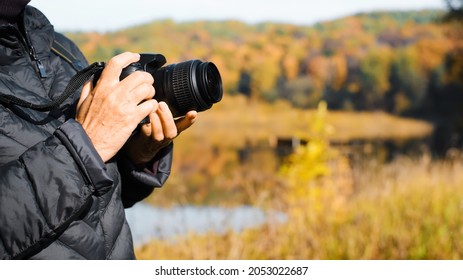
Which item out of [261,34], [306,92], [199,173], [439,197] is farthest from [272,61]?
[439,197]

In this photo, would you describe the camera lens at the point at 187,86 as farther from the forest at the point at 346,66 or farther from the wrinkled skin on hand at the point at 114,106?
the forest at the point at 346,66

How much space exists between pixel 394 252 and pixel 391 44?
Result: 52.0 meters

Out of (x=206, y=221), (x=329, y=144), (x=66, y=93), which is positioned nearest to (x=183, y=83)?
(x=66, y=93)

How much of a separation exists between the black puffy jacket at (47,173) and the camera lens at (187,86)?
19cm

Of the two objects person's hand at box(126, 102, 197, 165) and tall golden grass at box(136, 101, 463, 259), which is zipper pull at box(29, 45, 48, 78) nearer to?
person's hand at box(126, 102, 197, 165)

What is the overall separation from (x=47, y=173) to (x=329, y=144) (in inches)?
200

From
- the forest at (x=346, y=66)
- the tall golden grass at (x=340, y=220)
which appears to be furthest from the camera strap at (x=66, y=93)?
the forest at (x=346, y=66)

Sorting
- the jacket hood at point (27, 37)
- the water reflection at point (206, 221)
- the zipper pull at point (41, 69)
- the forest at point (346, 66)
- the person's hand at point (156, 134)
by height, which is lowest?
the forest at point (346, 66)

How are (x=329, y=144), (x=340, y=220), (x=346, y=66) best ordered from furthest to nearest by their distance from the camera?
(x=346, y=66) → (x=329, y=144) → (x=340, y=220)

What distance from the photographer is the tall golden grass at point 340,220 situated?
137 inches

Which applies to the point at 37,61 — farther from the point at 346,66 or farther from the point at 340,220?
the point at 346,66

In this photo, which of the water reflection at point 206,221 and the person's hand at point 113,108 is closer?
the person's hand at point 113,108

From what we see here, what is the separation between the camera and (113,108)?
1237 millimetres

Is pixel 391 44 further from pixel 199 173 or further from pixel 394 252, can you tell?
pixel 394 252
